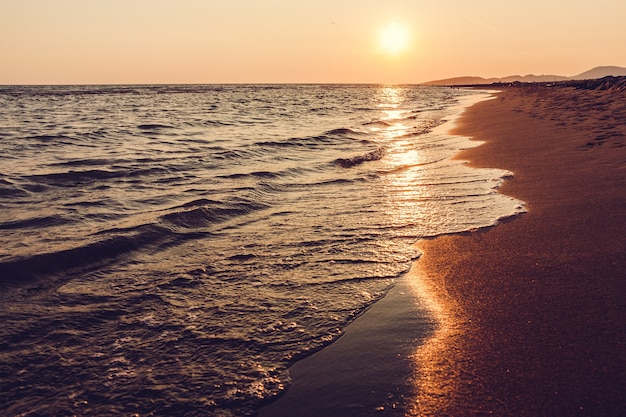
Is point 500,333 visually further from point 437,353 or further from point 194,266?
point 194,266

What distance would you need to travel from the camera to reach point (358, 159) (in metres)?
12.0

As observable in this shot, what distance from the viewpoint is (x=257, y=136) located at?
56.3 feet

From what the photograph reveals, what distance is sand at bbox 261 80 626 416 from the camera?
2395mm

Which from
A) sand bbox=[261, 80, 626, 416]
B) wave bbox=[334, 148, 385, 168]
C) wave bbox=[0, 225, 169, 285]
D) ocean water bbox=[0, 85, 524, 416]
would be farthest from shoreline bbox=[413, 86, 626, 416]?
wave bbox=[334, 148, 385, 168]

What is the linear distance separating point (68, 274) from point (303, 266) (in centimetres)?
249

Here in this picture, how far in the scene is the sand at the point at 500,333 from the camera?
2395mm

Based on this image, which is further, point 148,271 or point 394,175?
point 394,175

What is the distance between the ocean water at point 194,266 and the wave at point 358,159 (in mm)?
440

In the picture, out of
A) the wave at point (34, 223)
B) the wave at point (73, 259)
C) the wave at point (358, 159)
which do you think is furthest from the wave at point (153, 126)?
the wave at point (73, 259)

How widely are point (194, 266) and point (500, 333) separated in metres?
3.06

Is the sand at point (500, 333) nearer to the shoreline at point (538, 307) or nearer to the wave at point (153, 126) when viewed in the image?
the shoreline at point (538, 307)

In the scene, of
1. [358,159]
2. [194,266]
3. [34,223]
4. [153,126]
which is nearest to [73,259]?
[194,266]

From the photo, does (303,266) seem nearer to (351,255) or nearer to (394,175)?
(351,255)

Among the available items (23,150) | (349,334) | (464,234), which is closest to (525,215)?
(464,234)
